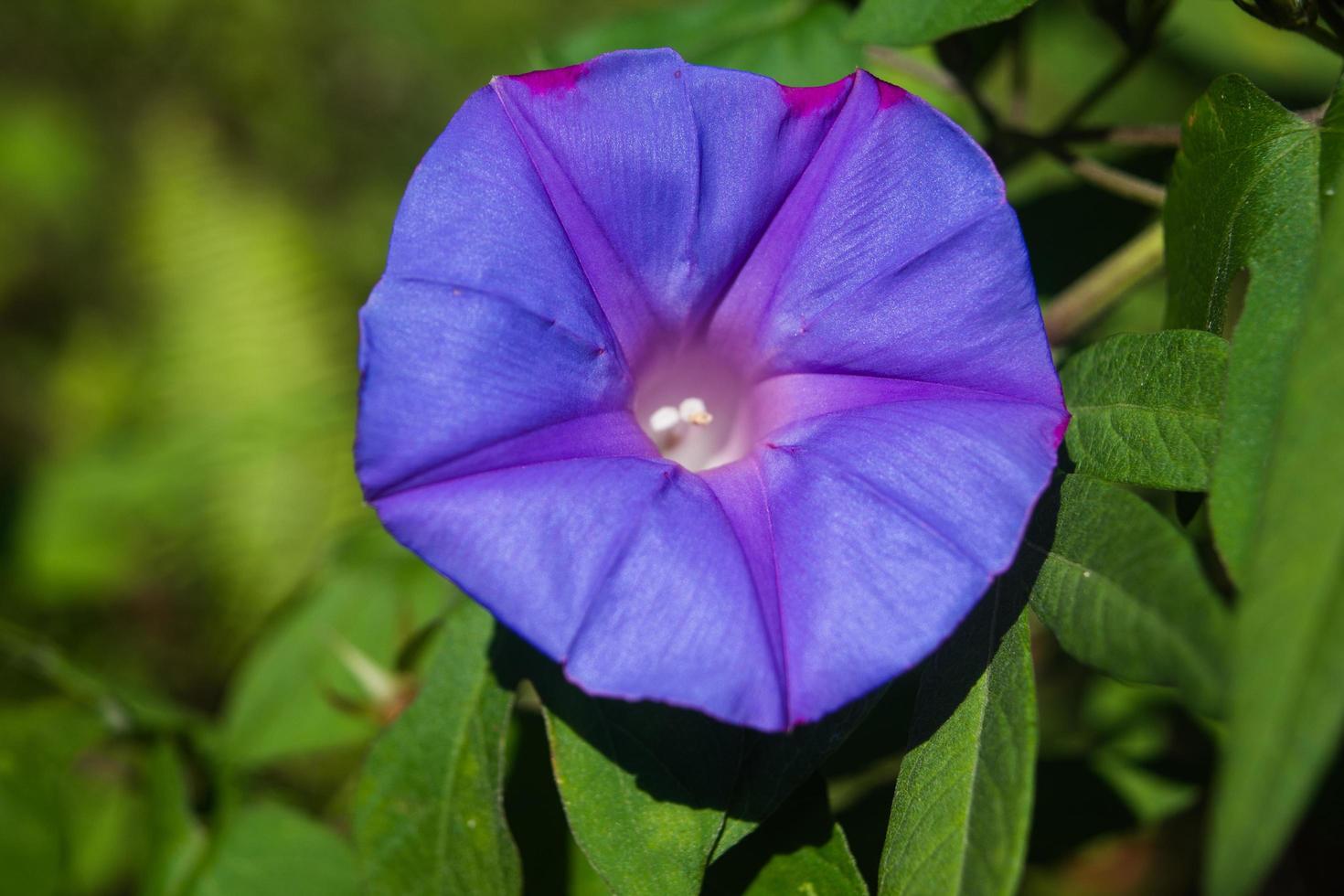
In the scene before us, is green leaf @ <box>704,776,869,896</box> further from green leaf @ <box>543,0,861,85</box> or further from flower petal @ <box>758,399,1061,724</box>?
green leaf @ <box>543,0,861,85</box>

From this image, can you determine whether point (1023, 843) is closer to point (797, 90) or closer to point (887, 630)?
point (887, 630)

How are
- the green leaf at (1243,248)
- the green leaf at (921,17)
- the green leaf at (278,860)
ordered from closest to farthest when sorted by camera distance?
the green leaf at (1243,248), the green leaf at (921,17), the green leaf at (278,860)

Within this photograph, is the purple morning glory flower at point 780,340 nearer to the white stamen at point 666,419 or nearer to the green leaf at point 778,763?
the green leaf at point 778,763

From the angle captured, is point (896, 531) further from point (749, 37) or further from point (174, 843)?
point (174, 843)

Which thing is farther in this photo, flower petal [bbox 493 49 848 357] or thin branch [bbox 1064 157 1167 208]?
thin branch [bbox 1064 157 1167 208]

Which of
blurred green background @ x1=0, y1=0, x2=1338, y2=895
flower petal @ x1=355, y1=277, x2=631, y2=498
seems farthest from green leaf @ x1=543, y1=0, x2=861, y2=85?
flower petal @ x1=355, y1=277, x2=631, y2=498

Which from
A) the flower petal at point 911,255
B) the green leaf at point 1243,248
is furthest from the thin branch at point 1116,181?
the flower petal at point 911,255

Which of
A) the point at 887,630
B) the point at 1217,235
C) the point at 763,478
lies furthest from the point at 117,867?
the point at 1217,235
